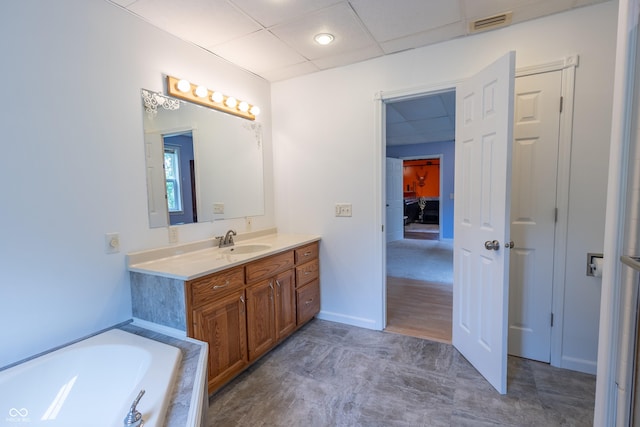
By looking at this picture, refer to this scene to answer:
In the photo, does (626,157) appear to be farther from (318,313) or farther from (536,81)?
(318,313)

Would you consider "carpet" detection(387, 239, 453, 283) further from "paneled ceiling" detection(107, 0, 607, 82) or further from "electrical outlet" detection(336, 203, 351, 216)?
"paneled ceiling" detection(107, 0, 607, 82)

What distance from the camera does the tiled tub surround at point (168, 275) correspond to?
65.4 inches

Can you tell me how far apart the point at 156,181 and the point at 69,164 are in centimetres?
50

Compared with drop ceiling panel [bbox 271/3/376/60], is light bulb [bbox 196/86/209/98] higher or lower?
lower

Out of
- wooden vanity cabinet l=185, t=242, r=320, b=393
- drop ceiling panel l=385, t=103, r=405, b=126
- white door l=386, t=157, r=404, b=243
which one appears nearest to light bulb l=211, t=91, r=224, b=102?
wooden vanity cabinet l=185, t=242, r=320, b=393

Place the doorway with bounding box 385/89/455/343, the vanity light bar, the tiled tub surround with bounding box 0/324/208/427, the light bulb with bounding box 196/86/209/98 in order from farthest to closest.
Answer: the doorway with bounding box 385/89/455/343
the light bulb with bounding box 196/86/209/98
the vanity light bar
the tiled tub surround with bounding box 0/324/208/427

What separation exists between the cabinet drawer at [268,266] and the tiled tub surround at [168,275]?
56mm

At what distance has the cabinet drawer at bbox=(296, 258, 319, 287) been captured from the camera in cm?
263

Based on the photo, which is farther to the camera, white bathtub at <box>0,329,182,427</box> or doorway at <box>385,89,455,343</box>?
doorway at <box>385,89,455,343</box>

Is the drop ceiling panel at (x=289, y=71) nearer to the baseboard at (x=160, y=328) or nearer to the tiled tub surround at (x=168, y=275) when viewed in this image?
the tiled tub surround at (x=168, y=275)

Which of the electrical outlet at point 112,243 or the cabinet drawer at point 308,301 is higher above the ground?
the electrical outlet at point 112,243

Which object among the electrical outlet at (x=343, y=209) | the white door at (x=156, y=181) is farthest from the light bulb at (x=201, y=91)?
the electrical outlet at (x=343, y=209)

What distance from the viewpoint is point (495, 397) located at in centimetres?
182

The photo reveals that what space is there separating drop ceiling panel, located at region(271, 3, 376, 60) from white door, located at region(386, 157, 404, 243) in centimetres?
451
